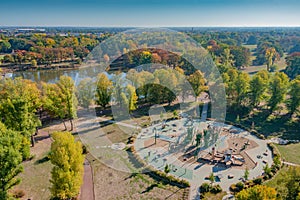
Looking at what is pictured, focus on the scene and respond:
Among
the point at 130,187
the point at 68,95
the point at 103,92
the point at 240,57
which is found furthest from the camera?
the point at 240,57

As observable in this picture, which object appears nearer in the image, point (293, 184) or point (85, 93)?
point (293, 184)

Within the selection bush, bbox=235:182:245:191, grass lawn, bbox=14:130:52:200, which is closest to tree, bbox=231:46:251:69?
bush, bbox=235:182:245:191

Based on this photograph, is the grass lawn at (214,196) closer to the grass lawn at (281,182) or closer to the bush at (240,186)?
the bush at (240,186)

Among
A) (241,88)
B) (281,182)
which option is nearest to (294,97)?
(241,88)

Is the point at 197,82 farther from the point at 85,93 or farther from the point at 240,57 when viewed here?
the point at 240,57

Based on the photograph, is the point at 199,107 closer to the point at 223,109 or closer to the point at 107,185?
the point at 223,109

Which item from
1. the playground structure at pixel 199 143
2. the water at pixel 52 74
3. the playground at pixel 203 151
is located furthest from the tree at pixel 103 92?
the water at pixel 52 74

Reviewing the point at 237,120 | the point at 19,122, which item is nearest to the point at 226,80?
the point at 237,120
